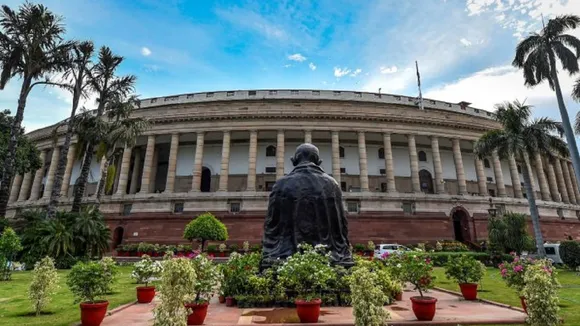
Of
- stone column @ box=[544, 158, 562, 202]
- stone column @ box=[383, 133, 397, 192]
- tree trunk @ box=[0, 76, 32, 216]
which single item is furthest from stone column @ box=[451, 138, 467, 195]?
tree trunk @ box=[0, 76, 32, 216]

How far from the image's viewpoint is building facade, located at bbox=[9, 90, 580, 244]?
101 feet

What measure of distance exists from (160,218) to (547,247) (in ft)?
109

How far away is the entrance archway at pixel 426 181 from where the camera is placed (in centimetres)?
3756

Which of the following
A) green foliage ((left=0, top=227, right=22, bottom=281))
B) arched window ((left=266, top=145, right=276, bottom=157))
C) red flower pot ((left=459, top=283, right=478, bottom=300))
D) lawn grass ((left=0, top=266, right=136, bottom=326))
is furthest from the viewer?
arched window ((left=266, top=145, right=276, bottom=157))

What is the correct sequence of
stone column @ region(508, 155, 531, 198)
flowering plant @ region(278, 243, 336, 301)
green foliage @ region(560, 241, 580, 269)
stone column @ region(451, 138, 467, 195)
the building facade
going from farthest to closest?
stone column @ region(508, 155, 531, 198), stone column @ region(451, 138, 467, 195), the building facade, green foliage @ region(560, 241, 580, 269), flowering plant @ region(278, 243, 336, 301)

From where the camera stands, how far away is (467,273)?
10.3m

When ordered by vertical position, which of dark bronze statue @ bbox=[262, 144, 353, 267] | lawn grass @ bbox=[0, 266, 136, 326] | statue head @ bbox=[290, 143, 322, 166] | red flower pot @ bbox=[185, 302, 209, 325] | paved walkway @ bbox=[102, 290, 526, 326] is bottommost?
lawn grass @ bbox=[0, 266, 136, 326]

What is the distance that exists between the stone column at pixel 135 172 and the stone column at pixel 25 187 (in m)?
16.8

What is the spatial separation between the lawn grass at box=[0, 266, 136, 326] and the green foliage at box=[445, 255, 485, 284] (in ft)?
35.1

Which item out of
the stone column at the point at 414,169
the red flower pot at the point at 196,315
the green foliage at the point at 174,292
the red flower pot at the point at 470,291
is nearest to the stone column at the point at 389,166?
the stone column at the point at 414,169

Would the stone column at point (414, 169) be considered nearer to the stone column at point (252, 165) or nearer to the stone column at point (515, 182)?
the stone column at point (515, 182)

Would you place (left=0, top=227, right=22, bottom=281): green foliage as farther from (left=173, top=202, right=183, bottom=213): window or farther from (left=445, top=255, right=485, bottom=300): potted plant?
(left=445, top=255, right=485, bottom=300): potted plant

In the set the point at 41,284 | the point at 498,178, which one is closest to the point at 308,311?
the point at 41,284

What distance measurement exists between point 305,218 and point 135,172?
33.2 m
